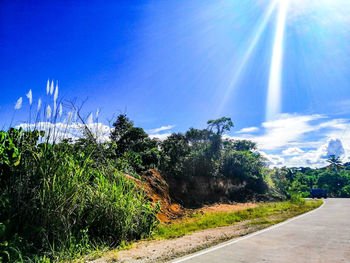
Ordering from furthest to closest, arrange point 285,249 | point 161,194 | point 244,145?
point 244,145
point 161,194
point 285,249

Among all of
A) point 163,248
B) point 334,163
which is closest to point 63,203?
point 163,248

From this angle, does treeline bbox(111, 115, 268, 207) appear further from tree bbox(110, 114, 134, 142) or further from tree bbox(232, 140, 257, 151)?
tree bbox(232, 140, 257, 151)

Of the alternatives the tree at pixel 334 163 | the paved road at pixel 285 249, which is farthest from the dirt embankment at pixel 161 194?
the tree at pixel 334 163

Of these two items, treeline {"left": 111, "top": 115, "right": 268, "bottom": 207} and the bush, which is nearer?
the bush

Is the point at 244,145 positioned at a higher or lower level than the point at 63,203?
higher

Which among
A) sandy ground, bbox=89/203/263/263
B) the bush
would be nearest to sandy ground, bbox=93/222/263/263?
sandy ground, bbox=89/203/263/263

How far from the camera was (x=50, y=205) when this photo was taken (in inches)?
214

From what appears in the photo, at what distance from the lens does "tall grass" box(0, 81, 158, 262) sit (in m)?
5.18

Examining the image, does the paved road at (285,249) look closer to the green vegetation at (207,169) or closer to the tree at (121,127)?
the green vegetation at (207,169)

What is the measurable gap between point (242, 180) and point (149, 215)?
1661 cm

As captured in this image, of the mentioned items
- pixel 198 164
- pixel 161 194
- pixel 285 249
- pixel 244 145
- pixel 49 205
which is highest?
pixel 244 145

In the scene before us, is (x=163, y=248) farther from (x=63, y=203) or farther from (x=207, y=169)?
(x=207, y=169)

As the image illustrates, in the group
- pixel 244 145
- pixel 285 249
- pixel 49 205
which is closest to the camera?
pixel 49 205

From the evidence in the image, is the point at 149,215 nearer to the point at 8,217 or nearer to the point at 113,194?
the point at 113,194
